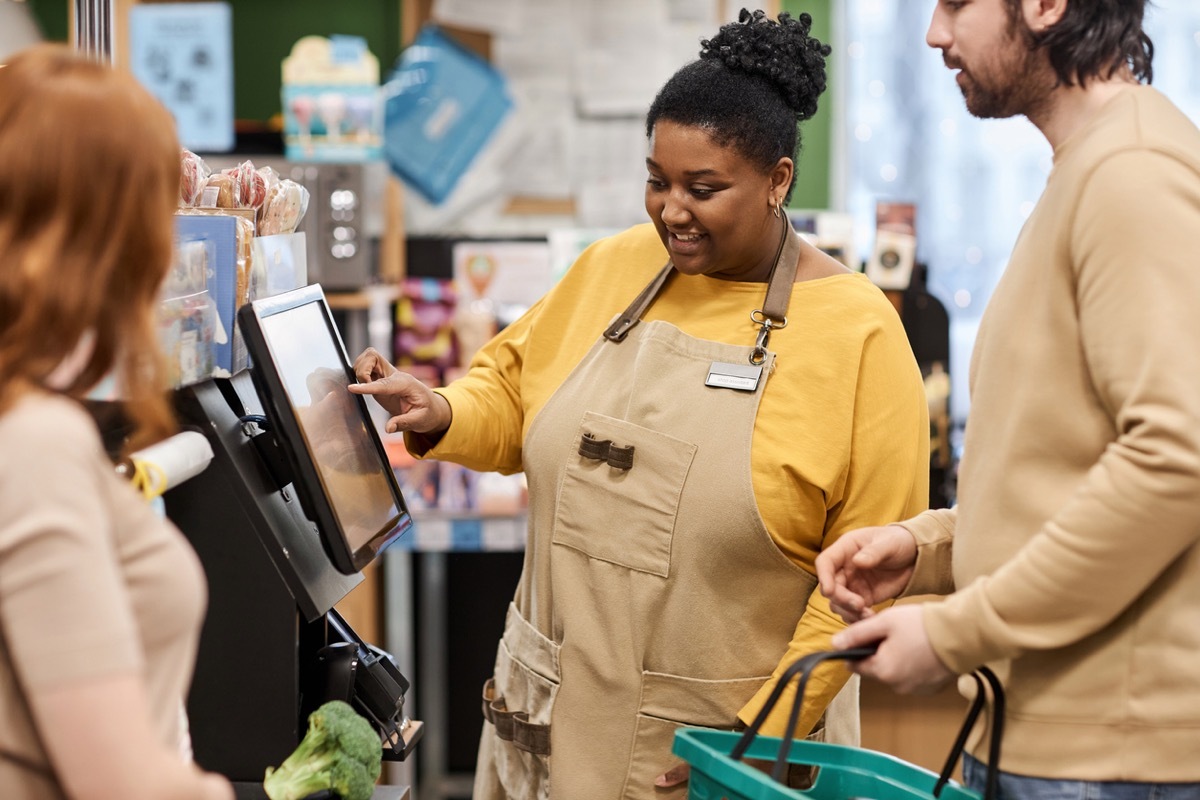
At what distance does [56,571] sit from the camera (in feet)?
2.58

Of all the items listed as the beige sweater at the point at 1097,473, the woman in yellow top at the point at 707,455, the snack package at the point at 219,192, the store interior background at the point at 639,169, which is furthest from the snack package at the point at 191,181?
the store interior background at the point at 639,169

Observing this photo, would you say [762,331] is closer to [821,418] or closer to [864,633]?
[821,418]

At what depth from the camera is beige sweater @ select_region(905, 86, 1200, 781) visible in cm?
107

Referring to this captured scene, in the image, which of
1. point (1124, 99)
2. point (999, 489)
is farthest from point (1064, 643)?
point (1124, 99)

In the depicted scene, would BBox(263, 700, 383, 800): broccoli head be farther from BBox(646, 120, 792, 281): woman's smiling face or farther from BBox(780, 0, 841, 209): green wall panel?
BBox(780, 0, 841, 209): green wall panel

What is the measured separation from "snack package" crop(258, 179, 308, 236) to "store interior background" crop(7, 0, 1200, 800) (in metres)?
1.85

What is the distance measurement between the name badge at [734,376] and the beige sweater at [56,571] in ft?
3.10

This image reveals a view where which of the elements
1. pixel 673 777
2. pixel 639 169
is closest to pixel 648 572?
pixel 673 777

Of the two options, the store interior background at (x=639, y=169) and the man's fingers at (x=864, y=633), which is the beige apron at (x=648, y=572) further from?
the store interior background at (x=639, y=169)

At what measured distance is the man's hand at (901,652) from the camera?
3.83 feet

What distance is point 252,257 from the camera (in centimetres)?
149

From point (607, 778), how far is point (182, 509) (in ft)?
2.28

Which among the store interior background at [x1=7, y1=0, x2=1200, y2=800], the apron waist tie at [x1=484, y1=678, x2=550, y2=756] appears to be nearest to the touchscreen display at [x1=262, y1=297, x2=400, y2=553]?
the apron waist tie at [x1=484, y1=678, x2=550, y2=756]

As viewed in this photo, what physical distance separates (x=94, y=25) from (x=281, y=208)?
12.5 inches
